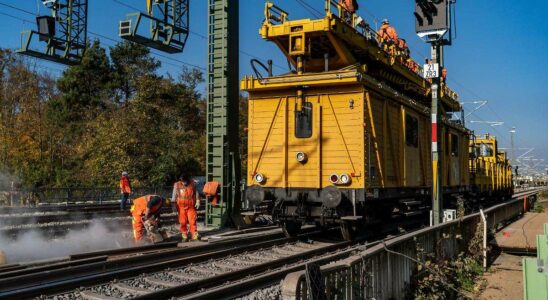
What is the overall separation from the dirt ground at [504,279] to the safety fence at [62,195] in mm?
19169

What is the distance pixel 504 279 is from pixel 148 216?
7149 millimetres

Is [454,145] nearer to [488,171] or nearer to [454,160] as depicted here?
[454,160]

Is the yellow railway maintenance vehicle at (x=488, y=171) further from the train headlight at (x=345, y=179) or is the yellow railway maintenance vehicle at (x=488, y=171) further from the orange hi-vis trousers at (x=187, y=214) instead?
the orange hi-vis trousers at (x=187, y=214)

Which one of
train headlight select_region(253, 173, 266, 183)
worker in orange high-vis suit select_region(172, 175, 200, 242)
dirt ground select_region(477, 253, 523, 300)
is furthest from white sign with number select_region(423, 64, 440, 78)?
worker in orange high-vis suit select_region(172, 175, 200, 242)

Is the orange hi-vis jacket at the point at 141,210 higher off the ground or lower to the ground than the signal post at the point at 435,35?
lower

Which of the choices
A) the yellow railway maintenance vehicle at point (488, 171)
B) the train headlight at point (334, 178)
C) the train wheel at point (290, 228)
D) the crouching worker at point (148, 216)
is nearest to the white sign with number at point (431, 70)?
the train headlight at point (334, 178)

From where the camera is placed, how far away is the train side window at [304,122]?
36.9ft

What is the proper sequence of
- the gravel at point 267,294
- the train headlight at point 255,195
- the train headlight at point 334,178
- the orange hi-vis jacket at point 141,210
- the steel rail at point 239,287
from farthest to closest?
the orange hi-vis jacket at point 141,210
the train headlight at point 255,195
the train headlight at point 334,178
the gravel at point 267,294
the steel rail at point 239,287

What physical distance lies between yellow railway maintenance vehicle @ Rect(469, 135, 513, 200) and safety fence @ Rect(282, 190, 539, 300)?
11828mm

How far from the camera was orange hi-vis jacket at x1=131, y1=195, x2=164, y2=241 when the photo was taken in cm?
1143

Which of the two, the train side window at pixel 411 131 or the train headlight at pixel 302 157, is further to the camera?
the train side window at pixel 411 131

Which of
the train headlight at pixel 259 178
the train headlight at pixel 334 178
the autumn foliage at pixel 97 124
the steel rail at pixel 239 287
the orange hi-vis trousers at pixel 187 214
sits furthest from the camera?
the autumn foliage at pixel 97 124

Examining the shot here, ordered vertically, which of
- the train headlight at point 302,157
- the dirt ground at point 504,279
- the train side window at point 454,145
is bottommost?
the dirt ground at point 504,279

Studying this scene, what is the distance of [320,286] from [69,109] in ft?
142
